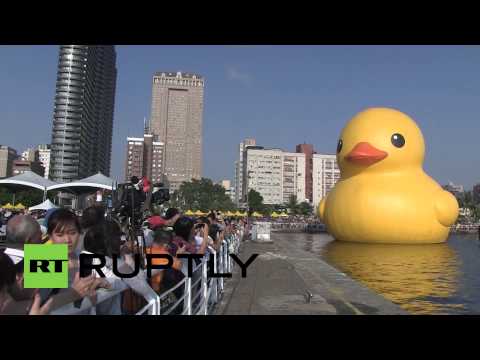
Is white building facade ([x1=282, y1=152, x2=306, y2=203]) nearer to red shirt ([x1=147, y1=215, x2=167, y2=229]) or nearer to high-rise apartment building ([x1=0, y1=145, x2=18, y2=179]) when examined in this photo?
high-rise apartment building ([x1=0, y1=145, x2=18, y2=179])

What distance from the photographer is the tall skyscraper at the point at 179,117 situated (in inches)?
6954

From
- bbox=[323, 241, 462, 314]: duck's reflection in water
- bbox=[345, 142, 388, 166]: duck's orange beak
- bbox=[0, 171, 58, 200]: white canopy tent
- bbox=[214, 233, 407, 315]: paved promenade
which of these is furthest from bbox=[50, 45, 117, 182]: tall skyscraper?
bbox=[214, 233, 407, 315]: paved promenade

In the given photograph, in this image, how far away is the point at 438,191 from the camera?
2153 cm

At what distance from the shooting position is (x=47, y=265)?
2521mm

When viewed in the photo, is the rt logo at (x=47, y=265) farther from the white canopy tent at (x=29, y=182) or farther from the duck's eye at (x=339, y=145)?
the white canopy tent at (x=29, y=182)

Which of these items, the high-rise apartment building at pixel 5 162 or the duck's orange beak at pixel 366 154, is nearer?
the duck's orange beak at pixel 366 154

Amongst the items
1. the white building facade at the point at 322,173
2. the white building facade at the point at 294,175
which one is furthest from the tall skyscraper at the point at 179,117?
the white building facade at the point at 322,173

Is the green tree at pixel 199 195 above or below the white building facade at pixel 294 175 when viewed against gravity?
below

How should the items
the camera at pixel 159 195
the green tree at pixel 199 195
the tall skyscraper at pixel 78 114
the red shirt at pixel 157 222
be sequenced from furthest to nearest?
the tall skyscraper at pixel 78 114
the green tree at pixel 199 195
the camera at pixel 159 195
the red shirt at pixel 157 222

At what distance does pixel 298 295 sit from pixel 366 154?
591 inches

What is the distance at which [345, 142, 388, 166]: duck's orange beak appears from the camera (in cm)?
2120

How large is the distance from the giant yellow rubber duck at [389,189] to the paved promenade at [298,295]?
1104 cm
